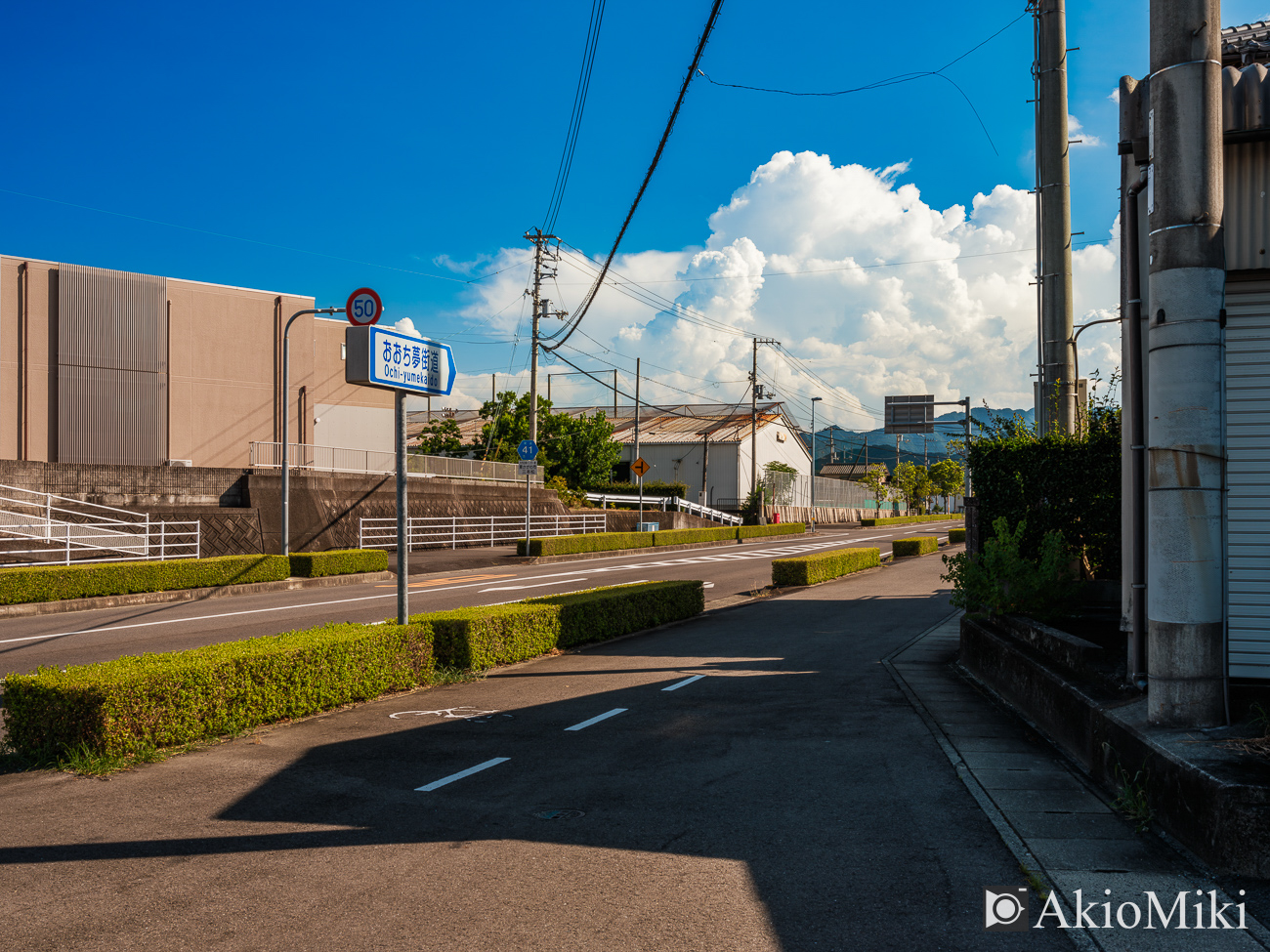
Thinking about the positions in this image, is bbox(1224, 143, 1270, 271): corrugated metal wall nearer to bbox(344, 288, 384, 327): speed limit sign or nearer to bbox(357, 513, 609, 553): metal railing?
bbox(344, 288, 384, 327): speed limit sign

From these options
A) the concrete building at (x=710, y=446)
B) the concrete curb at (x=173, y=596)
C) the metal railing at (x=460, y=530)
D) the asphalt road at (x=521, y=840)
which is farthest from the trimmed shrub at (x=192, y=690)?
the concrete building at (x=710, y=446)

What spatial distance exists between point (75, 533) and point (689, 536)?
86.4 ft

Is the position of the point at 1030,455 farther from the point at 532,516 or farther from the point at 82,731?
the point at 532,516

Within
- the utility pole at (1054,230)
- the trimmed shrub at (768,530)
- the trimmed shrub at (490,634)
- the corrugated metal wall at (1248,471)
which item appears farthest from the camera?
the trimmed shrub at (768,530)

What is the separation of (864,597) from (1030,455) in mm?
8462

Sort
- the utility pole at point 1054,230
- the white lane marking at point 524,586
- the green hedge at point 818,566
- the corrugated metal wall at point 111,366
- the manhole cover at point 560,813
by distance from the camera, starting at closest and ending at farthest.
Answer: the manhole cover at point 560,813, the utility pole at point 1054,230, the white lane marking at point 524,586, the green hedge at point 818,566, the corrugated metal wall at point 111,366

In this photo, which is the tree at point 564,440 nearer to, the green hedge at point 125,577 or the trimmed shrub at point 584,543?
the trimmed shrub at point 584,543

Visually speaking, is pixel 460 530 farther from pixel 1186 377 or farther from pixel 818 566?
pixel 1186 377

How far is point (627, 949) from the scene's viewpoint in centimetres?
349

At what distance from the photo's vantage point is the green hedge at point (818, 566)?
893 inches

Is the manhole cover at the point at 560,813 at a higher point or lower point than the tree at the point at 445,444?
lower

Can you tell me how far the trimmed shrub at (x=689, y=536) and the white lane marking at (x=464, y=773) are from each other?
32.5 meters

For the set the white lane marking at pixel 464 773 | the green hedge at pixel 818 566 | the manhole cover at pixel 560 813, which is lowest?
the green hedge at pixel 818 566

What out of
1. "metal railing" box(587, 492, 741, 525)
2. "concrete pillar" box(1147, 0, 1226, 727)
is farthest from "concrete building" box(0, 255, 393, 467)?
"concrete pillar" box(1147, 0, 1226, 727)
